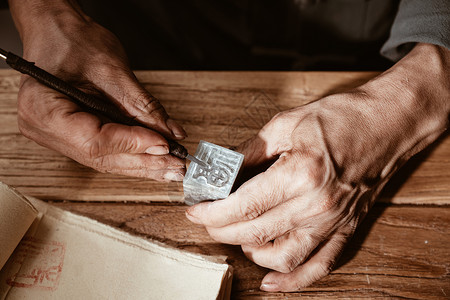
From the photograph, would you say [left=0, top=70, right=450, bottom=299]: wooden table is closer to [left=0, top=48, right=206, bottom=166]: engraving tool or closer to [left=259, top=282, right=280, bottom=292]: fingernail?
[left=259, top=282, right=280, bottom=292]: fingernail

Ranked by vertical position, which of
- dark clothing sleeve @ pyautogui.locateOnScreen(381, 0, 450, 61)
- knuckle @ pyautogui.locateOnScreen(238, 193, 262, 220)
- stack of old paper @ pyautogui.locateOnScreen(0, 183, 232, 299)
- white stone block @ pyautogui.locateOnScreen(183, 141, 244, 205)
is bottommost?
stack of old paper @ pyautogui.locateOnScreen(0, 183, 232, 299)

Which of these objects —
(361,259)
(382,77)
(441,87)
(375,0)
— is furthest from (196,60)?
(361,259)

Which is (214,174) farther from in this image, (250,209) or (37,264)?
(37,264)

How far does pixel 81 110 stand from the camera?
0.75 m

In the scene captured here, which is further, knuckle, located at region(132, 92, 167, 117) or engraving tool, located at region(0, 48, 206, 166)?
knuckle, located at region(132, 92, 167, 117)

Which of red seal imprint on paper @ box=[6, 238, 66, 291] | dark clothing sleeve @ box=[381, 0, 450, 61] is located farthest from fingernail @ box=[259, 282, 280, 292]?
dark clothing sleeve @ box=[381, 0, 450, 61]

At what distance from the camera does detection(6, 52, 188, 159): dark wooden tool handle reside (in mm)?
696

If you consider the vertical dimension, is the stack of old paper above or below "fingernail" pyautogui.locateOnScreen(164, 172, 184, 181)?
below

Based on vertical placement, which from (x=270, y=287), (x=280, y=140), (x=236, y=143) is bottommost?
(x=270, y=287)

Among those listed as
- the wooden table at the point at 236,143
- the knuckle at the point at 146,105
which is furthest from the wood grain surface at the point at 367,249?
the knuckle at the point at 146,105

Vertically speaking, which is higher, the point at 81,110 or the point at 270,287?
the point at 81,110

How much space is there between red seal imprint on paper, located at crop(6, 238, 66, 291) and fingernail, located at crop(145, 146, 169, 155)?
1.00 feet

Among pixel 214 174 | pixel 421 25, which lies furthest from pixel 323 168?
pixel 421 25

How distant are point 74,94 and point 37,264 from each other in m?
0.40
